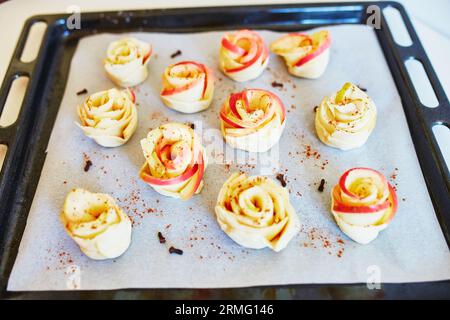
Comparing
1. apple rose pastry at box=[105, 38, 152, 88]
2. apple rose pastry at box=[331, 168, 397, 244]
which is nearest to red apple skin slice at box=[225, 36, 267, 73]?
apple rose pastry at box=[105, 38, 152, 88]

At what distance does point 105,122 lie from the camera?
173 cm

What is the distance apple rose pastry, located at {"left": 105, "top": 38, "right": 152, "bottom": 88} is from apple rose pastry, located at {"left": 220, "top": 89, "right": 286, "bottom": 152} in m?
0.42

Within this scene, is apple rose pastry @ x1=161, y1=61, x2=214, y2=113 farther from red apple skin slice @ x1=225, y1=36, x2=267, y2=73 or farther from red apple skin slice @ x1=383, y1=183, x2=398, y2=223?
red apple skin slice @ x1=383, y1=183, x2=398, y2=223

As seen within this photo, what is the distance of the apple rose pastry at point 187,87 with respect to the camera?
181cm

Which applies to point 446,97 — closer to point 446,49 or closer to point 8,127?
point 446,49

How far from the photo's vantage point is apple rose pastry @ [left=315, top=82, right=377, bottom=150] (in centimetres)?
169

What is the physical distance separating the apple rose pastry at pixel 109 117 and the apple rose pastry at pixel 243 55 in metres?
0.43

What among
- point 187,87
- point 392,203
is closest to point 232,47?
point 187,87

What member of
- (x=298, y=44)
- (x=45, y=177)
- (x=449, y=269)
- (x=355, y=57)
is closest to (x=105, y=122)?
(x=45, y=177)

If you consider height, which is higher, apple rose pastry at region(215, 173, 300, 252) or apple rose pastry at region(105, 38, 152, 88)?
apple rose pastry at region(105, 38, 152, 88)

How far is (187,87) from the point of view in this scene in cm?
180

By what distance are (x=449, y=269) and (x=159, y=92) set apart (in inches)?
49.7

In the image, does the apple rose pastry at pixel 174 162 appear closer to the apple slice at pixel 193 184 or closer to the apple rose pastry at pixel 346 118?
the apple slice at pixel 193 184

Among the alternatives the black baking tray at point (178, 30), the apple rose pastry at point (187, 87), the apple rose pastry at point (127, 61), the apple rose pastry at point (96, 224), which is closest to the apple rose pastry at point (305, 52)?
the black baking tray at point (178, 30)
